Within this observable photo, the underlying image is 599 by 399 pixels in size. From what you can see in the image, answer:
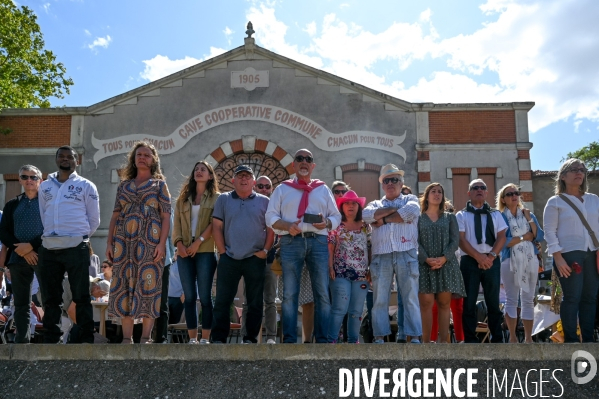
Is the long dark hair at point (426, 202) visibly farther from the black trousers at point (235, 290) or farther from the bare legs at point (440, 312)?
the black trousers at point (235, 290)

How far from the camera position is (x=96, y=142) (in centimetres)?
1585

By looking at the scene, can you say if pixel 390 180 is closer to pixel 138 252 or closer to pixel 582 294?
pixel 582 294

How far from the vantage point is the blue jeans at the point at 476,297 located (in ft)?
23.0

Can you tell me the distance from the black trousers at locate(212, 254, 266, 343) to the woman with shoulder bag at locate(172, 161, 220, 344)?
0.22 metres

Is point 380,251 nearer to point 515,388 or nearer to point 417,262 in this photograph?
point 417,262

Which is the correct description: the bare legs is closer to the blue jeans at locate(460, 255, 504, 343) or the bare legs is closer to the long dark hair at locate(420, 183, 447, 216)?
the blue jeans at locate(460, 255, 504, 343)

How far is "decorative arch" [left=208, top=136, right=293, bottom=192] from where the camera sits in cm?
1552

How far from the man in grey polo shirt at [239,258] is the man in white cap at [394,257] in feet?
4.00

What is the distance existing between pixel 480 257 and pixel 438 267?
2.13 ft

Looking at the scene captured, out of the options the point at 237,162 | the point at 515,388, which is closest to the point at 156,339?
the point at 515,388

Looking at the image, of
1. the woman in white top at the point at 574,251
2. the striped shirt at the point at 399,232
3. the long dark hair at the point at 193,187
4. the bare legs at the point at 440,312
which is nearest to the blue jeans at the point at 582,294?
the woman in white top at the point at 574,251

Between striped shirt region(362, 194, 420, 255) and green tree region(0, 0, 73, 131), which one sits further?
green tree region(0, 0, 73, 131)
